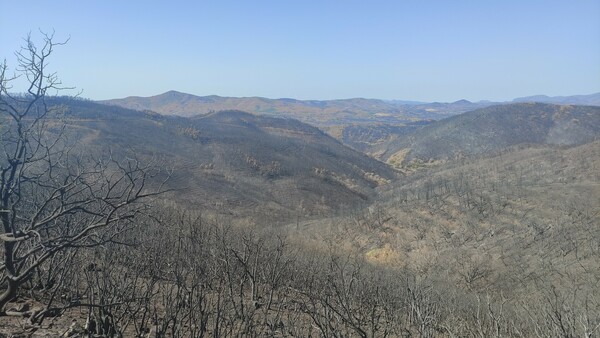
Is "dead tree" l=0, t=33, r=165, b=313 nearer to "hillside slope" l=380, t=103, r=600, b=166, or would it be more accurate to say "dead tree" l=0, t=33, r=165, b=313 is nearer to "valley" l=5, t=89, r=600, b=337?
"valley" l=5, t=89, r=600, b=337

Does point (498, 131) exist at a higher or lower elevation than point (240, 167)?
higher

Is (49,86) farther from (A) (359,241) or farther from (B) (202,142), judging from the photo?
(B) (202,142)

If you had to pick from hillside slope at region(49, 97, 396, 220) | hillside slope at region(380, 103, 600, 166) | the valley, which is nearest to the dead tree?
the valley

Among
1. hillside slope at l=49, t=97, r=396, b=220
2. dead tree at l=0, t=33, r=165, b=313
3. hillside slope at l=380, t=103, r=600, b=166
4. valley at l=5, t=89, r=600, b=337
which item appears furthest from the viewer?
hillside slope at l=380, t=103, r=600, b=166

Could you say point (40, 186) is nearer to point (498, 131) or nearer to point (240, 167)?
point (240, 167)

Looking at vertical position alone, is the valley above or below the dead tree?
below

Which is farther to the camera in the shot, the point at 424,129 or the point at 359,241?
the point at 424,129

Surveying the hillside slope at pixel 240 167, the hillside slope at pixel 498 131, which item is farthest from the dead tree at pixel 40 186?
the hillside slope at pixel 498 131

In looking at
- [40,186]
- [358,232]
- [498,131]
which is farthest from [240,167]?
[498,131]

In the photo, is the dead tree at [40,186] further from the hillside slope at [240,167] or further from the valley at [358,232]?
the hillside slope at [240,167]

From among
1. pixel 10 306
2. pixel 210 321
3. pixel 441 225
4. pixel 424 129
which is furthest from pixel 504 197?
pixel 424 129

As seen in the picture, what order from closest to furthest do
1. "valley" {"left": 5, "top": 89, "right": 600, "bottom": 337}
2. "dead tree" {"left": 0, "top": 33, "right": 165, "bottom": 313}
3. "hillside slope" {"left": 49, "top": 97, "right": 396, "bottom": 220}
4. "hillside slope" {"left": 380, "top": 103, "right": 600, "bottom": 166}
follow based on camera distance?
"dead tree" {"left": 0, "top": 33, "right": 165, "bottom": 313} < "valley" {"left": 5, "top": 89, "right": 600, "bottom": 337} < "hillside slope" {"left": 49, "top": 97, "right": 396, "bottom": 220} < "hillside slope" {"left": 380, "top": 103, "right": 600, "bottom": 166}
